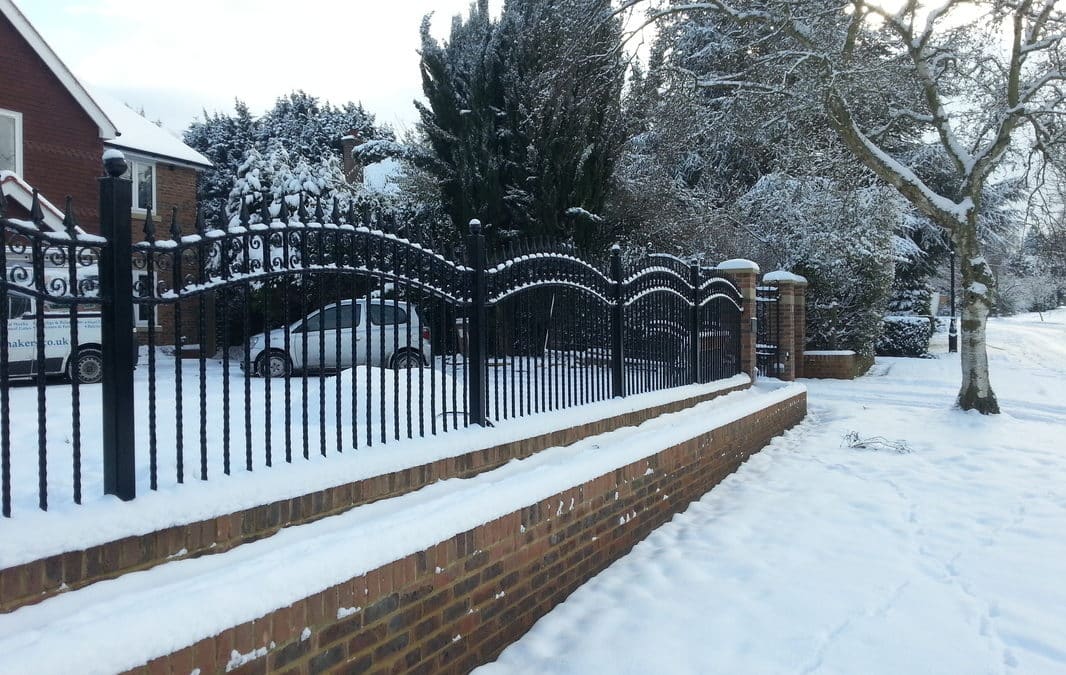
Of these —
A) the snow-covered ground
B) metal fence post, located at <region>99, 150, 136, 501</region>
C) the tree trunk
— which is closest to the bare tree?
the tree trunk

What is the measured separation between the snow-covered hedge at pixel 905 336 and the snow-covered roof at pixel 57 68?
65.4ft

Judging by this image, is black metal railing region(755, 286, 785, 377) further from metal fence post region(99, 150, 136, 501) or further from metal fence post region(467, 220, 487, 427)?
metal fence post region(99, 150, 136, 501)

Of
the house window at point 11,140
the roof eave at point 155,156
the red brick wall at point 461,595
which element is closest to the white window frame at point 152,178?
the roof eave at point 155,156

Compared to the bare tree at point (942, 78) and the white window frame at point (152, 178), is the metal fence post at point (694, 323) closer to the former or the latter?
the bare tree at point (942, 78)

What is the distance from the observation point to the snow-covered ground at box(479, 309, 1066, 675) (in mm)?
3506

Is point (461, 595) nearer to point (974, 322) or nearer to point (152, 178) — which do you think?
point (974, 322)

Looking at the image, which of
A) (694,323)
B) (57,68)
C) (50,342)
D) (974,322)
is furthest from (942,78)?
(57,68)

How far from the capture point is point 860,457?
7586 mm

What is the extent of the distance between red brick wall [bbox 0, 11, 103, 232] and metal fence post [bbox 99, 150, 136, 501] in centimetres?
1388

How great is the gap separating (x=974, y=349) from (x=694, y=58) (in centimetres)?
960

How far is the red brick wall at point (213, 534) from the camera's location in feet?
8.13

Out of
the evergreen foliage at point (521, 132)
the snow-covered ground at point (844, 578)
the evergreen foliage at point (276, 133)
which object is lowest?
the snow-covered ground at point (844, 578)

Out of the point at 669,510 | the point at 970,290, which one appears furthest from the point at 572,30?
the point at 669,510

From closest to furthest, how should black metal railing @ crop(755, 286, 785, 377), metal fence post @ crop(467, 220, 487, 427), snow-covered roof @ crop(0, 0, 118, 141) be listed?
metal fence post @ crop(467, 220, 487, 427)
black metal railing @ crop(755, 286, 785, 377)
snow-covered roof @ crop(0, 0, 118, 141)
